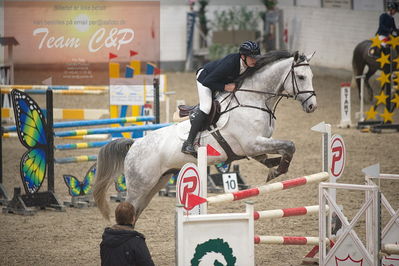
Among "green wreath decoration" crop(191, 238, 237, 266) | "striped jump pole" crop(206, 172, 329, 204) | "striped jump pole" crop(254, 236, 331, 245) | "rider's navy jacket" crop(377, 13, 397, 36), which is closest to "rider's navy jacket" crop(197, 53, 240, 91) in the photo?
"striped jump pole" crop(206, 172, 329, 204)

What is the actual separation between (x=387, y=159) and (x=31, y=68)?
40.0 ft

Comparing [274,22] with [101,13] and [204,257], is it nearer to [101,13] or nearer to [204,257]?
[101,13]

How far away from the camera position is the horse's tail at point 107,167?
7.32m

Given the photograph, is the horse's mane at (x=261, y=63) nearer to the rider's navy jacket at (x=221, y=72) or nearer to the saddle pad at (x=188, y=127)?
the rider's navy jacket at (x=221, y=72)

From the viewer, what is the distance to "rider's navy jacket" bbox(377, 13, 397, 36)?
1478cm

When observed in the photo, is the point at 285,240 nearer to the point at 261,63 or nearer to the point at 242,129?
the point at 242,129

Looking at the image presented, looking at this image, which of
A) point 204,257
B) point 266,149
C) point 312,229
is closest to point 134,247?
point 204,257

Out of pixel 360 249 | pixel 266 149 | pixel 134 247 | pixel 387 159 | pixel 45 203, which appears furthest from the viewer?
pixel 387 159

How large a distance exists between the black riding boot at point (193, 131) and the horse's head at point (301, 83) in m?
0.79

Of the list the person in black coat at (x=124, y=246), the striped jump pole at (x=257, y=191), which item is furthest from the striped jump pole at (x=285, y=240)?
the person in black coat at (x=124, y=246)

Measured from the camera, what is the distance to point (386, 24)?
48.9 ft

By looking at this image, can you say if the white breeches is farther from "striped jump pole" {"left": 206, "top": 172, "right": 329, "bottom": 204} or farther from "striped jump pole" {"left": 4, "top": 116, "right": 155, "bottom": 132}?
"striped jump pole" {"left": 4, "top": 116, "right": 155, "bottom": 132}

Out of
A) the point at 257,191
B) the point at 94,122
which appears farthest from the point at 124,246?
the point at 94,122

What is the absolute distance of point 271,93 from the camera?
7.01 meters
